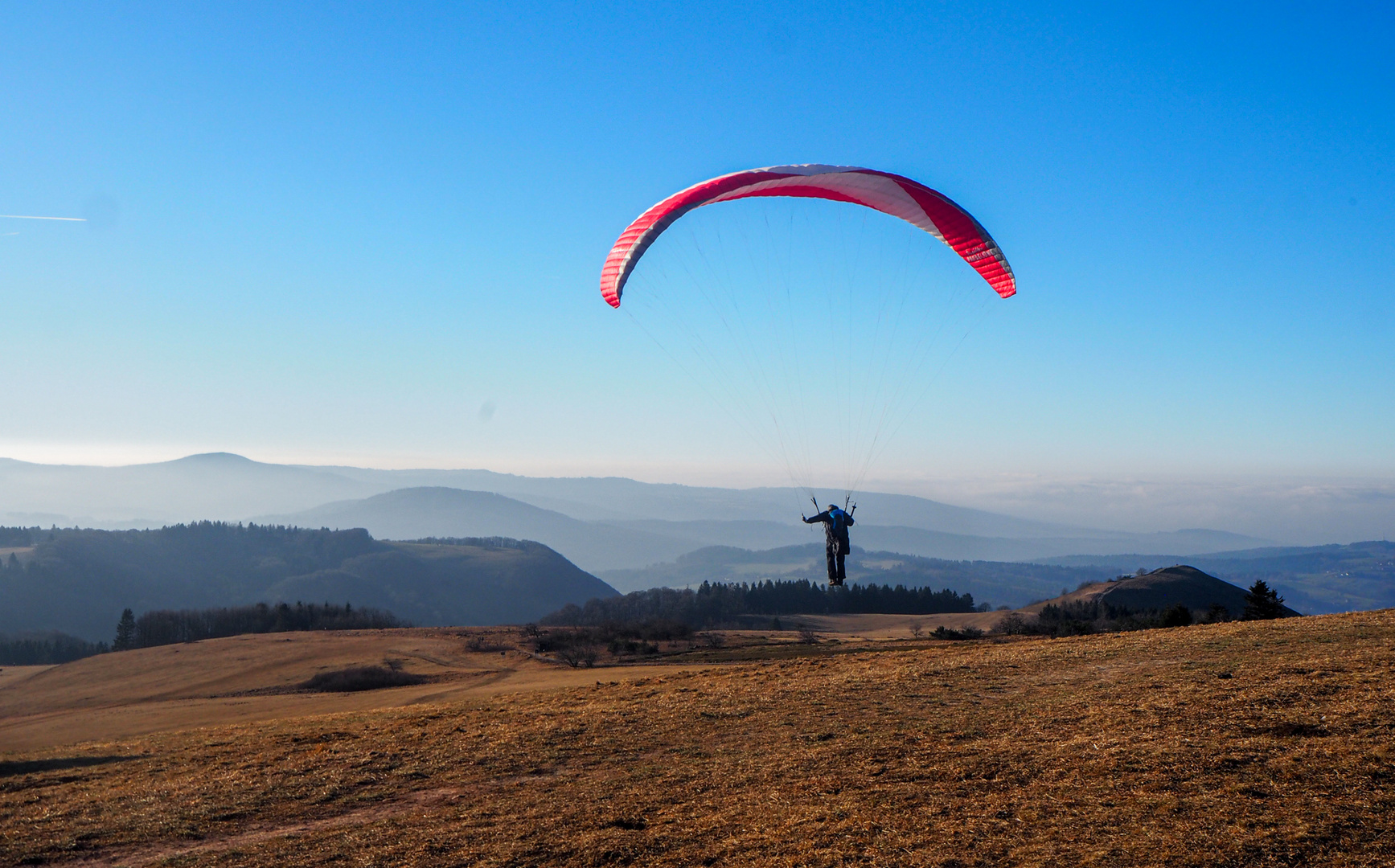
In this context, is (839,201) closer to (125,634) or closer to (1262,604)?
(1262,604)

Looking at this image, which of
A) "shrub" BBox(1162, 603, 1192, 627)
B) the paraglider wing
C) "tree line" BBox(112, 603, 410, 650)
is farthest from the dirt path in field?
"shrub" BBox(1162, 603, 1192, 627)

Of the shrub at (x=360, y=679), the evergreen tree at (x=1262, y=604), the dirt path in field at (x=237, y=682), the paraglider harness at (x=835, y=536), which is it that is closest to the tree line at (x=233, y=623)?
the dirt path in field at (x=237, y=682)

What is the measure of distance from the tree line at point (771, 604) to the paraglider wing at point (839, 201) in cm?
7669

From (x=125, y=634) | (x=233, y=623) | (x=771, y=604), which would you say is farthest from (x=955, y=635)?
(x=233, y=623)

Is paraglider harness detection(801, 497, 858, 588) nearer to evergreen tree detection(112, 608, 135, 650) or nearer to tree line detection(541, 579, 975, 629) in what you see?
tree line detection(541, 579, 975, 629)

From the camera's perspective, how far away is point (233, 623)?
301 ft

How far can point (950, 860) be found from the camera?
306 inches

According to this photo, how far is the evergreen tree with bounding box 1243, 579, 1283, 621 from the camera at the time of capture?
102ft

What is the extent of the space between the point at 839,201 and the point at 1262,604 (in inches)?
990

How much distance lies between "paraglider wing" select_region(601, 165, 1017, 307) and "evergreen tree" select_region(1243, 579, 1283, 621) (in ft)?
67.6

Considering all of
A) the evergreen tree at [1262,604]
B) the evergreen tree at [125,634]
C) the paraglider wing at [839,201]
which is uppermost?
the paraglider wing at [839,201]

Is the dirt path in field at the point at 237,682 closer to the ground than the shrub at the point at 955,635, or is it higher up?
closer to the ground

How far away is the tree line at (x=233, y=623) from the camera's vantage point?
270 feet

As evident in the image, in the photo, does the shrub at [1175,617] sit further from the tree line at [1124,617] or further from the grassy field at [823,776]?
the grassy field at [823,776]
